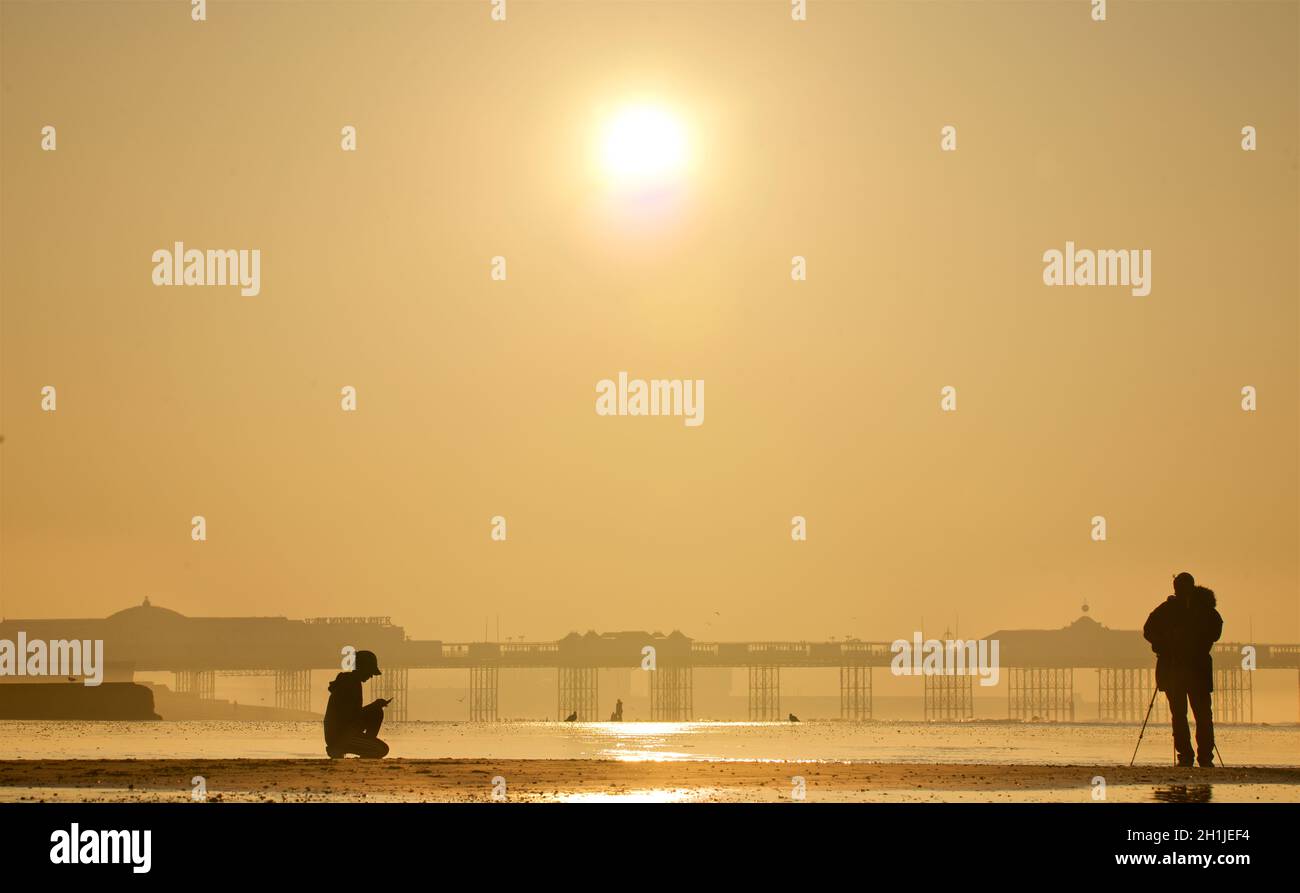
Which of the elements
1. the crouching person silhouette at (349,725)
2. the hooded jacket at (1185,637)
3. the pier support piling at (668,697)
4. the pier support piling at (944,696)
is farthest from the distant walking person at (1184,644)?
the pier support piling at (944,696)

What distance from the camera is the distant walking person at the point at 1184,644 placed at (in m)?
19.3

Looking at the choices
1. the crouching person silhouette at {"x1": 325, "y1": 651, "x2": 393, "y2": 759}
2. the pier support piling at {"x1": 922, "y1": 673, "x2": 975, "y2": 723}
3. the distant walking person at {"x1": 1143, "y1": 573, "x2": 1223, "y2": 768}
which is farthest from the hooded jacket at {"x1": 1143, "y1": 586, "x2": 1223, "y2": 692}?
the pier support piling at {"x1": 922, "y1": 673, "x2": 975, "y2": 723}

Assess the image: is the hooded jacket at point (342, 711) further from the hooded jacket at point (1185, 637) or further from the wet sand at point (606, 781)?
the hooded jacket at point (1185, 637)

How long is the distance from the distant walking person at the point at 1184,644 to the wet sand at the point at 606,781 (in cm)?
99

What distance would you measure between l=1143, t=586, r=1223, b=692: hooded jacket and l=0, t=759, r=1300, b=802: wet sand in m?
1.18

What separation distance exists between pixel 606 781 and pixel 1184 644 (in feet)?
23.5

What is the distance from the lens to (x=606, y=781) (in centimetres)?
1594

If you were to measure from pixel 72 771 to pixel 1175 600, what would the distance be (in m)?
11.8

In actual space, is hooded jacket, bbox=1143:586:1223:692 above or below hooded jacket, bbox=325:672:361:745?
above

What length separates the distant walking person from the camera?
19.3 m

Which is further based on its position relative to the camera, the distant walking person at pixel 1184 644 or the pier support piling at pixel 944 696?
the pier support piling at pixel 944 696

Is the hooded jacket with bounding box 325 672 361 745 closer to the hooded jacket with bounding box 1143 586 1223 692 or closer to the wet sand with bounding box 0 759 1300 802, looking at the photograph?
the wet sand with bounding box 0 759 1300 802
